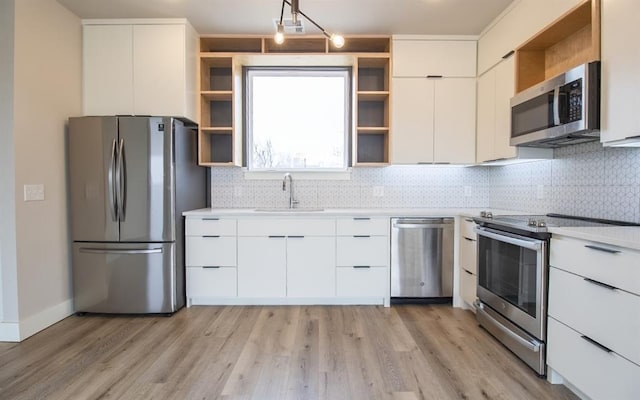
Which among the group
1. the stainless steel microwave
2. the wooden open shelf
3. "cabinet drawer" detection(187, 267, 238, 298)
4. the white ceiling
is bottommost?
"cabinet drawer" detection(187, 267, 238, 298)

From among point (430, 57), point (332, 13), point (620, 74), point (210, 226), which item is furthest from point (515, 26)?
point (210, 226)

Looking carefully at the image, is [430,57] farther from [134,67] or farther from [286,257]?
[134,67]

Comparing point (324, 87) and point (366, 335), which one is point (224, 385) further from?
point (324, 87)

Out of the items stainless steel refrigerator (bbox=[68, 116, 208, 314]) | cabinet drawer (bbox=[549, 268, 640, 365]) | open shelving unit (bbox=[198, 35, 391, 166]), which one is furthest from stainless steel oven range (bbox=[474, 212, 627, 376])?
stainless steel refrigerator (bbox=[68, 116, 208, 314])

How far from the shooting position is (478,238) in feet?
9.40

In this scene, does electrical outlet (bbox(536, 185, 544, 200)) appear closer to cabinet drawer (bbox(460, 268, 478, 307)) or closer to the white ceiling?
cabinet drawer (bbox(460, 268, 478, 307))

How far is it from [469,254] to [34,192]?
3622mm

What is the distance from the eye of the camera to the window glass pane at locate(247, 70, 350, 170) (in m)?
3.92

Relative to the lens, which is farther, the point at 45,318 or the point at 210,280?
the point at 210,280

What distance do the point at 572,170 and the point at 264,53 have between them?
288 centimetres

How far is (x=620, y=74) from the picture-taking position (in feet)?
6.04

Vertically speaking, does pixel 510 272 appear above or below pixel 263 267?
above

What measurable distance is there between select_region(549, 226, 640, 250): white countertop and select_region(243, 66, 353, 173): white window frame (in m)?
2.25

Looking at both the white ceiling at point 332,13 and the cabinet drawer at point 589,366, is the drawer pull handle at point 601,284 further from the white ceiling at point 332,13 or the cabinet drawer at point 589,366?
the white ceiling at point 332,13
